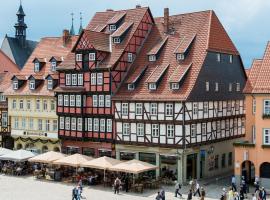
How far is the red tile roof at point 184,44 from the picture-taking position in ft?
162

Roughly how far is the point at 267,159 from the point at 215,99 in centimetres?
1012

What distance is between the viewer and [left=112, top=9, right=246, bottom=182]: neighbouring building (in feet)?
154

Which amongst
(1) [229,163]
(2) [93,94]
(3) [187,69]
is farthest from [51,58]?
(1) [229,163]

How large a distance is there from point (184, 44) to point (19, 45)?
151 feet

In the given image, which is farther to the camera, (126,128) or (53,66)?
(53,66)

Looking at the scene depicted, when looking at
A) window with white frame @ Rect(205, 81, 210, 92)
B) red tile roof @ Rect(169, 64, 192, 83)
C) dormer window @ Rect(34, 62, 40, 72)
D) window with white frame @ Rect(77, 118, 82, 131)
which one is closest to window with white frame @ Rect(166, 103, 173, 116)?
red tile roof @ Rect(169, 64, 192, 83)

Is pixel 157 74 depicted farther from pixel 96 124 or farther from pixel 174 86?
pixel 96 124

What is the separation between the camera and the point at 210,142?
50312 millimetres

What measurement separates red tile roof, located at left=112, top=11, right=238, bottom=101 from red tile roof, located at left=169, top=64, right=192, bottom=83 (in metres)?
0.44

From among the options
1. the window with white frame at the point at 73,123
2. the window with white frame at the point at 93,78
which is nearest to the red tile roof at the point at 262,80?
the window with white frame at the point at 93,78

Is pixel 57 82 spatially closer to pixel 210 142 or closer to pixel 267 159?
pixel 210 142

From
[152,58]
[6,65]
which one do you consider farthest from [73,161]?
[6,65]

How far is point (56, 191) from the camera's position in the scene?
142 feet

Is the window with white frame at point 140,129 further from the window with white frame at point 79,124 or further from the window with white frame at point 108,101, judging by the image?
the window with white frame at point 79,124
